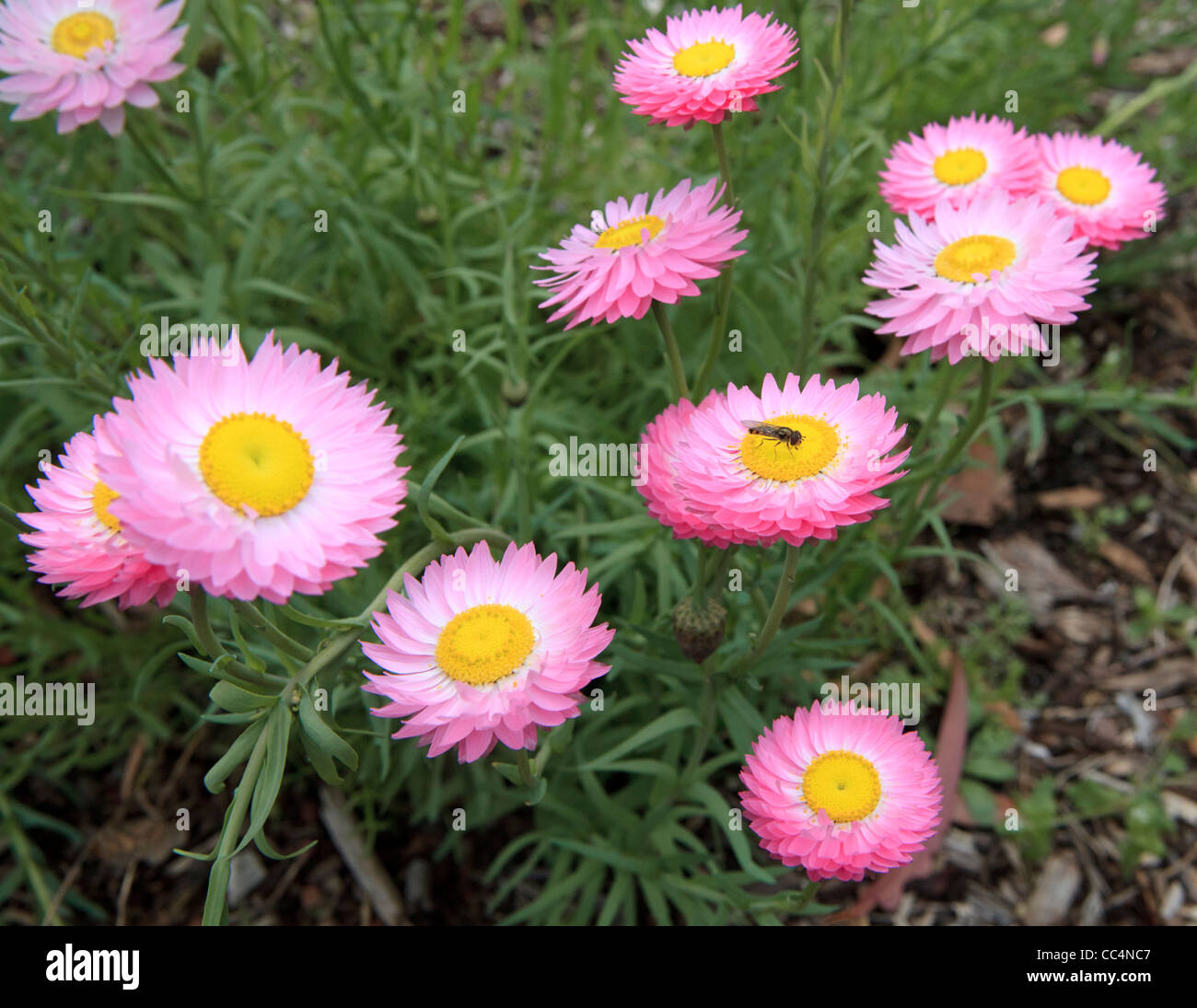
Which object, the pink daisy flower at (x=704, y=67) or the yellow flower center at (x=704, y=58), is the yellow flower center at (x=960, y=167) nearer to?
the pink daisy flower at (x=704, y=67)

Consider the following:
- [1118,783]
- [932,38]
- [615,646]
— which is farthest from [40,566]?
[1118,783]

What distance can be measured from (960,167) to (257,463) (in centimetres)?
138

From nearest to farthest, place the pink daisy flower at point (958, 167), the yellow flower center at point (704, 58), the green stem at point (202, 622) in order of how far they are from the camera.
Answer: the green stem at point (202, 622) → the yellow flower center at point (704, 58) → the pink daisy flower at point (958, 167)

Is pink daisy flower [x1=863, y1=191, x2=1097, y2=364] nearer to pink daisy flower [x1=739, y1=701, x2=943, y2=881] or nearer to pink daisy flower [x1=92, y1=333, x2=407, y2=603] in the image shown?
pink daisy flower [x1=739, y1=701, x2=943, y2=881]

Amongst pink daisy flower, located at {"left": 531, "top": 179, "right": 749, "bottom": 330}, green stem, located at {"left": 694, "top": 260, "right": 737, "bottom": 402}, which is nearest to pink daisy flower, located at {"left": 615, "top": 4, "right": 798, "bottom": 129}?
pink daisy flower, located at {"left": 531, "top": 179, "right": 749, "bottom": 330}

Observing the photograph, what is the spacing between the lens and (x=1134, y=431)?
10.0ft

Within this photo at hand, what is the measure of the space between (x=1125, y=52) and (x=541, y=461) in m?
2.56

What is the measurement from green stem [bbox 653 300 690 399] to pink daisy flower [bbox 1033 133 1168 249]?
2.68ft

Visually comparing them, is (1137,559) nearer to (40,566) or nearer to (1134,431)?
(1134,431)

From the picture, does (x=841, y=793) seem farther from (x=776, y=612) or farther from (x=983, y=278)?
(x=983, y=278)

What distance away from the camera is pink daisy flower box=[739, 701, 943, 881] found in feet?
4.47

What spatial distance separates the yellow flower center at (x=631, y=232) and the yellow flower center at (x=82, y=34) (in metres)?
1.17

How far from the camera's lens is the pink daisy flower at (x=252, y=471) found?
1074mm

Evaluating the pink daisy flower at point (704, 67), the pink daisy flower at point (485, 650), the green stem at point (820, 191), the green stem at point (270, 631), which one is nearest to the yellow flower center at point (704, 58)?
the pink daisy flower at point (704, 67)
